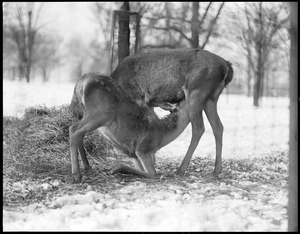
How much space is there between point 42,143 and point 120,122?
171cm

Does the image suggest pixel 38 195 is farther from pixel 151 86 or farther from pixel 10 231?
pixel 151 86

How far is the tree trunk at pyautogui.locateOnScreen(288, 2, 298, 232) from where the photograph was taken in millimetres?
3264

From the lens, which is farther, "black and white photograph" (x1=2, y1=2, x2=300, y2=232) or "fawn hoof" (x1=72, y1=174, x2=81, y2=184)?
"fawn hoof" (x1=72, y1=174, x2=81, y2=184)

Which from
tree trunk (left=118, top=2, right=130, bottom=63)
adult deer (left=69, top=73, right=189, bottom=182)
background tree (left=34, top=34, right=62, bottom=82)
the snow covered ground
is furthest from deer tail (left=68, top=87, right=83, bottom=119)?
background tree (left=34, top=34, right=62, bottom=82)

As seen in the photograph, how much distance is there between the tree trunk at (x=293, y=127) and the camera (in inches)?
128

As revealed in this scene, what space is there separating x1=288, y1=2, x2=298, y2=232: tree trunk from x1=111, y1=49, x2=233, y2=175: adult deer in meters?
2.99

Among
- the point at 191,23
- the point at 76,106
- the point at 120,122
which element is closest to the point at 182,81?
the point at 120,122

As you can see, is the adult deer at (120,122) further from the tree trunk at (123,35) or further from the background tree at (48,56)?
the background tree at (48,56)

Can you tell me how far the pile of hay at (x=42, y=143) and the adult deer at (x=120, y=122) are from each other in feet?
1.95

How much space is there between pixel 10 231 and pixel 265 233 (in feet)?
6.77

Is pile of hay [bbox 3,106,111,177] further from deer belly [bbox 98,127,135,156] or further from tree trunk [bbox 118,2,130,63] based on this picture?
tree trunk [bbox 118,2,130,63]

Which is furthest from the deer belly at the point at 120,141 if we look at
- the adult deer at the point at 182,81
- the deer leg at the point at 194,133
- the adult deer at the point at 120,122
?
the deer leg at the point at 194,133

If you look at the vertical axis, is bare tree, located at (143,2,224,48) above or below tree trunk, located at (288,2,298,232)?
above

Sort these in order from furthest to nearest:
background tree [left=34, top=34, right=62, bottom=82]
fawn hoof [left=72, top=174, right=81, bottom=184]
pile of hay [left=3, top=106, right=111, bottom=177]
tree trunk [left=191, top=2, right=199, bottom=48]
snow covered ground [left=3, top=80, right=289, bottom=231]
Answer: tree trunk [left=191, top=2, right=199, bottom=48]
background tree [left=34, top=34, right=62, bottom=82]
pile of hay [left=3, top=106, right=111, bottom=177]
fawn hoof [left=72, top=174, right=81, bottom=184]
snow covered ground [left=3, top=80, right=289, bottom=231]
